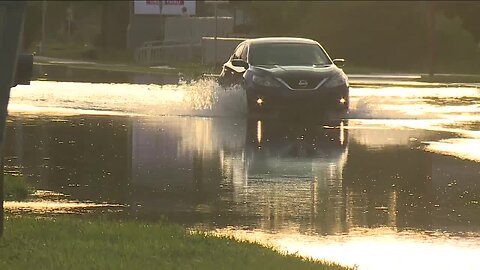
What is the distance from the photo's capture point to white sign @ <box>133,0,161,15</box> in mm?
79875

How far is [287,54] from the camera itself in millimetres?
25719

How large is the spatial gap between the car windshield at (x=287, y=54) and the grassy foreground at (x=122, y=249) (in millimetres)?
14718

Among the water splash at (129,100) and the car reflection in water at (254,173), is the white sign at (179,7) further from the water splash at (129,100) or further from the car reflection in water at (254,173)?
the car reflection in water at (254,173)

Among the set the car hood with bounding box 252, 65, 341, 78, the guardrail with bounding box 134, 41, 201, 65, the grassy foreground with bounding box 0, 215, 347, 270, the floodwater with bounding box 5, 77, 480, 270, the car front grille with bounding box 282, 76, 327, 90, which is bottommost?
the guardrail with bounding box 134, 41, 201, 65

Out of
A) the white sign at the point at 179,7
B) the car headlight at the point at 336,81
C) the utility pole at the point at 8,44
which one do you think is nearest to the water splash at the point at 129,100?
the car headlight at the point at 336,81

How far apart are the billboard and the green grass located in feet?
215

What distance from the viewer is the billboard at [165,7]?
8006 centimetres

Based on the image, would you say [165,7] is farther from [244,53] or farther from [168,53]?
[244,53]

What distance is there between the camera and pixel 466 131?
22.2m

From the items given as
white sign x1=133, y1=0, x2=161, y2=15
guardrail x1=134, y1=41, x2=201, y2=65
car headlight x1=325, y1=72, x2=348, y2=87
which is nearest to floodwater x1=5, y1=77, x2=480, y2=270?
car headlight x1=325, y1=72, x2=348, y2=87

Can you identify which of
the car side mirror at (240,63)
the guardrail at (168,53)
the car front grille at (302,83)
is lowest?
the guardrail at (168,53)

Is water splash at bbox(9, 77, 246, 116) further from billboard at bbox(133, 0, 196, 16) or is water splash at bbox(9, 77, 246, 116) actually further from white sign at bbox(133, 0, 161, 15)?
billboard at bbox(133, 0, 196, 16)

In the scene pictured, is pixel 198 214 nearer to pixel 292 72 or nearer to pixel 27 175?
pixel 27 175

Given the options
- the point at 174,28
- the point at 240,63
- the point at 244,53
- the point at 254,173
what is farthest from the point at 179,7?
the point at 254,173
